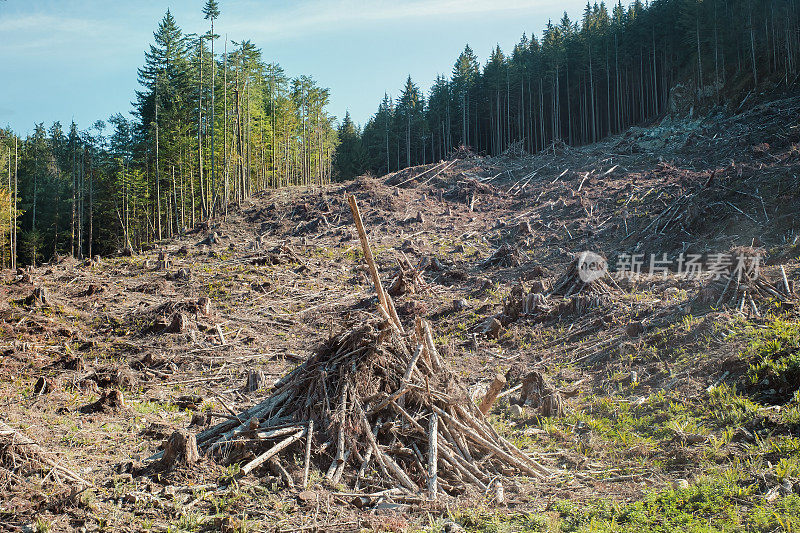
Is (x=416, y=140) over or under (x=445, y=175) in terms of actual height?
over

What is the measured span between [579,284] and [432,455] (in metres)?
8.30

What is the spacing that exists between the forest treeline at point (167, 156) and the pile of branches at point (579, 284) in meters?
20.1

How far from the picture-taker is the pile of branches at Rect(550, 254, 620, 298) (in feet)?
39.9

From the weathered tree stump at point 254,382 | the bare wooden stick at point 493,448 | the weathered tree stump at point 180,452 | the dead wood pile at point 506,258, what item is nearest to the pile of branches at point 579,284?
the dead wood pile at point 506,258

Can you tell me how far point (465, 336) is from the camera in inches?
472

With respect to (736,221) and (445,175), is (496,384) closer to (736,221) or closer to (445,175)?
(736,221)

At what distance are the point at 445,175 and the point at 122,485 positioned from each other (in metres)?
26.5

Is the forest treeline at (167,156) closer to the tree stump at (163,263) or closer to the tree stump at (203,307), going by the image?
the tree stump at (163,263)

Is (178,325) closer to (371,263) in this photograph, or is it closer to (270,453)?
(371,263)

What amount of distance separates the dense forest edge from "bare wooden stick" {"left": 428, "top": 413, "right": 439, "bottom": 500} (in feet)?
80.7

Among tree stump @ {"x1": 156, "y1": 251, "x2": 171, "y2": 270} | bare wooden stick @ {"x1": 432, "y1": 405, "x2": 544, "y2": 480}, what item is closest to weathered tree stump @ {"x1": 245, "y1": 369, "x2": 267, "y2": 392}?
bare wooden stick @ {"x1": 432, "y1": 405, "x2": 544, "y2": 480}

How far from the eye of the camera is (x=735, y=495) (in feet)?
15.0

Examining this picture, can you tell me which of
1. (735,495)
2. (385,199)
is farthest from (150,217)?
(735,495)

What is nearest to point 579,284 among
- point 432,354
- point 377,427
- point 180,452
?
point 432,354
